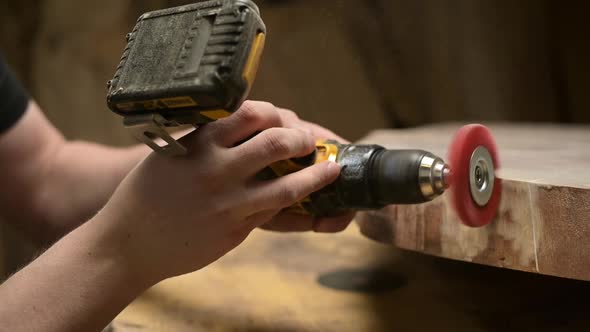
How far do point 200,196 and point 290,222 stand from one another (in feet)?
0.59

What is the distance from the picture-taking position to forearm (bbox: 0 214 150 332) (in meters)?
0.50

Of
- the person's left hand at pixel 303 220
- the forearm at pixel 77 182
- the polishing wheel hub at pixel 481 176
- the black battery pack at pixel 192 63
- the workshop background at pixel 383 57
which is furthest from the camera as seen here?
the workshop background at pixel 383 57

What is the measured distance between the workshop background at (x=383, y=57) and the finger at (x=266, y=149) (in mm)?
683

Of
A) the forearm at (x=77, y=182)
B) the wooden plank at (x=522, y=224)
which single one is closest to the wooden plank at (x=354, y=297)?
the wooden plank at (x=522, y=224)

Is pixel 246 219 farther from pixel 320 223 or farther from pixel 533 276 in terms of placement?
pixel 533 276

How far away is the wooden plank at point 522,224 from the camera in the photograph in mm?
509

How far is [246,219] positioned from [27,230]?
1.93 ft

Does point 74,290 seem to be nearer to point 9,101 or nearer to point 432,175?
point 432,175

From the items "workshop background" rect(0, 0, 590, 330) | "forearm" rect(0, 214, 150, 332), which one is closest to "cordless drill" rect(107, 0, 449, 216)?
"forearm" rect(0, 214, 150, 332)

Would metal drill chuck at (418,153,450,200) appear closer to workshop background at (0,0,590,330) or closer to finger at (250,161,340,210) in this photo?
finger at (250,161,340,210)

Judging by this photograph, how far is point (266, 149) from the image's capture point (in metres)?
0.50

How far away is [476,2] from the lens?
1.37 m

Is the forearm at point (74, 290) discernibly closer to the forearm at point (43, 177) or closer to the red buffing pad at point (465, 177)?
the red buffing pad at point (465, 177)

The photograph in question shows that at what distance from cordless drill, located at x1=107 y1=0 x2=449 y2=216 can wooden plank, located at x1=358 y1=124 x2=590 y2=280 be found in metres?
0.08
